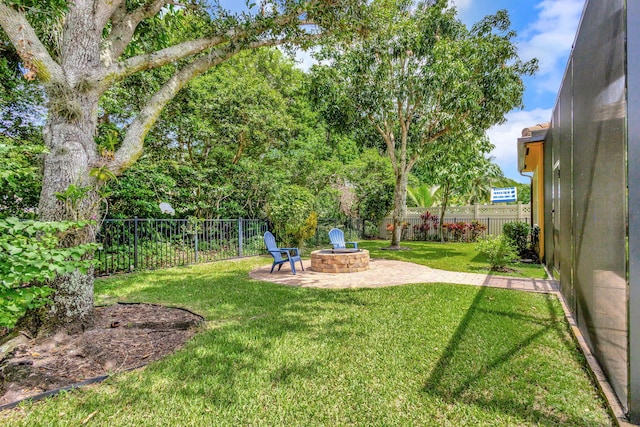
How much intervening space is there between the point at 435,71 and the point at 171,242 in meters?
10.8

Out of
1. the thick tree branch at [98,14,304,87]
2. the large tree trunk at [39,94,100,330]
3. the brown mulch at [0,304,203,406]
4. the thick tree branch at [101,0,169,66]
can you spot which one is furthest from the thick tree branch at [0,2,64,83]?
the brown mulch at [0,304,203,406]

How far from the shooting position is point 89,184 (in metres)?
3.90

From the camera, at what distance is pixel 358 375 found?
9.30 ft

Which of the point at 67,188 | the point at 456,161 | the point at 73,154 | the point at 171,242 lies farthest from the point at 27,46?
the point at 456,161

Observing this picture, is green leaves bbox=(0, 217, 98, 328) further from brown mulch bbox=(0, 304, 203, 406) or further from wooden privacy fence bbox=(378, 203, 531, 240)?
wooden privacy fence bbox=(378, 203, 531, 240)

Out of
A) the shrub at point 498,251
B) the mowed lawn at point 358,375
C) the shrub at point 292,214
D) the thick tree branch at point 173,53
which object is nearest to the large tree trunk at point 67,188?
the thick tree branch at point 173,53

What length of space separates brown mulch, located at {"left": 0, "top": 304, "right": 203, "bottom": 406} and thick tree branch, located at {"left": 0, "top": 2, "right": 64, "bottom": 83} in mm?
2929

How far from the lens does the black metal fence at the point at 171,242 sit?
27.0 feet

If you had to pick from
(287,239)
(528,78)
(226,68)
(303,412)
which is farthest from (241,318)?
(528,78)

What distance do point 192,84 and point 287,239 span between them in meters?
6.78

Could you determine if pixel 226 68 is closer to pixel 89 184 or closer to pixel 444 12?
pixel 444 12

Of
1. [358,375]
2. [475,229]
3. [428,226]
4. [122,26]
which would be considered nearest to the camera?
[358,375]

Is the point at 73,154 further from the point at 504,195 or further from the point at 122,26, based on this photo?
the point at 504,195

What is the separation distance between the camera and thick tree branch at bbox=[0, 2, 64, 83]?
131 inches
